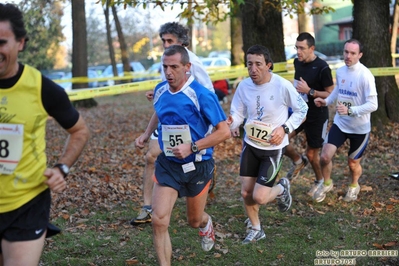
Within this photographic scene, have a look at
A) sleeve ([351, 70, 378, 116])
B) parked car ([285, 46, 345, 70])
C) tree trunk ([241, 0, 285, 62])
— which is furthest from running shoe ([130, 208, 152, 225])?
parked car ([285, 46, 345, 70])

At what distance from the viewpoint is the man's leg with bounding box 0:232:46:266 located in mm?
3875

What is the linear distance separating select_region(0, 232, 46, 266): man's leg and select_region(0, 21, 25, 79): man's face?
1.02 metres

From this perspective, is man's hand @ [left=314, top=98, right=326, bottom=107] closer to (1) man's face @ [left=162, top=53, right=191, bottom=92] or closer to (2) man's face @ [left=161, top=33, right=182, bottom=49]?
(2) man's face @ [left=161, top=33, right=182, bottom=49]

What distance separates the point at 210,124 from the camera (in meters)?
5.84

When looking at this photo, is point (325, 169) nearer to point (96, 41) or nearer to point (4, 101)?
point (4, 101)

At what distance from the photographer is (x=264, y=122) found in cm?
703

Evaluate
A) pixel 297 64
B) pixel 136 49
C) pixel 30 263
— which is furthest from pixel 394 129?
pixel 136 49

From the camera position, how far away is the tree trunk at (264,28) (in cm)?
1375

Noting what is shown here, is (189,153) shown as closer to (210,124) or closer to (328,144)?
(210,124)

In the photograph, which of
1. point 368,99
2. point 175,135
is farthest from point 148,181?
point 368,99

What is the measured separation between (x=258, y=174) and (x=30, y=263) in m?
3.66

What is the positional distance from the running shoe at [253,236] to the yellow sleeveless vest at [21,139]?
3475 millimetres

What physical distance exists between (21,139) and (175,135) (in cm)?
203

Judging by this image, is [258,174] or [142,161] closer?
[258,174]
